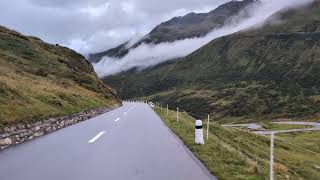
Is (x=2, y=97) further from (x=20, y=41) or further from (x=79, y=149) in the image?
(x=20, y=41)

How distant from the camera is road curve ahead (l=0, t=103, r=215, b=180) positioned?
12.1 metres

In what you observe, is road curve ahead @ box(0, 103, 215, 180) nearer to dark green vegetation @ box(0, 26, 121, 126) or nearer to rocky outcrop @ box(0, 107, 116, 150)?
rocky outcrop @ box(0, 107, 116, 150)

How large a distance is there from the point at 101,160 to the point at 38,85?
34957mm

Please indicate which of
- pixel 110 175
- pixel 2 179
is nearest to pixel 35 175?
pixel 2 179

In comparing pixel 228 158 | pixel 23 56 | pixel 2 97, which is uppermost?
pixel 23 56

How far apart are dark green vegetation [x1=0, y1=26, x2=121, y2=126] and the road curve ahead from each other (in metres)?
4.56

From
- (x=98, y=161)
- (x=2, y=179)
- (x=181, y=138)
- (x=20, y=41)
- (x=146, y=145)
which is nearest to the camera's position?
(x=2, y=179)

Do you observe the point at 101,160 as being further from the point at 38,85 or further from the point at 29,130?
the point at 38,85

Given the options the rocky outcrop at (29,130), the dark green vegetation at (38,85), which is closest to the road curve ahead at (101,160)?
the rocky outcrop at (29,130)

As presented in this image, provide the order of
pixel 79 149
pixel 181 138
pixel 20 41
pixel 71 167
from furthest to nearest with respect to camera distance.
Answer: pixel 20 41 < pixel 181 138 < pixel 79 149 < pixel 71 167

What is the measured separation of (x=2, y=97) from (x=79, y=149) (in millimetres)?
12251

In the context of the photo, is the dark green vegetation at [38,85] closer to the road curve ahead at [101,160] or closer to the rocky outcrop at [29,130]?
the rocky outcrop at [29,130]

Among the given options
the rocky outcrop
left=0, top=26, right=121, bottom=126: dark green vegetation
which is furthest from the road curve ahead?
left=0, top=26, right=121, bottom=126: dark green vegetation

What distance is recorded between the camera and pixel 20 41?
8994cm
